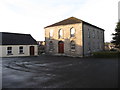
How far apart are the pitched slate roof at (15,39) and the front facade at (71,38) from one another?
503cm

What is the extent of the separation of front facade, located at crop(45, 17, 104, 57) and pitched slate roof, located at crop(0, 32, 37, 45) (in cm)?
503

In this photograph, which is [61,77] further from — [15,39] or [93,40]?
[15,39]

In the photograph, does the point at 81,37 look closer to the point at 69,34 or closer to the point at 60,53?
the point at 69,34

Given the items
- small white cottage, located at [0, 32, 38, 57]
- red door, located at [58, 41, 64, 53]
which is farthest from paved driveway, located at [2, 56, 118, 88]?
red door, located at [58, 41, 64, 53]

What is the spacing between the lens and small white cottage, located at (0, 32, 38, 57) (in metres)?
28.5

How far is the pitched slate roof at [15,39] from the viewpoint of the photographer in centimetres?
2923

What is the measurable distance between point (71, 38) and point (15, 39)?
14.1 m

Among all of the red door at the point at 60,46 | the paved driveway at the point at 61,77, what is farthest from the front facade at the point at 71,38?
the paved driveway at the point at 61,77

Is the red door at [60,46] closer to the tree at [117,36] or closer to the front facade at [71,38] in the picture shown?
the front facade at [71,38]

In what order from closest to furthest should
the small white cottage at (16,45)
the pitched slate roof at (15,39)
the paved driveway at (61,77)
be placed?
the paved driveway at (61,77) → the small white cottage at (16,45) → the pitched slate roof at (15,39)

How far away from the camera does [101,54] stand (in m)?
25.2

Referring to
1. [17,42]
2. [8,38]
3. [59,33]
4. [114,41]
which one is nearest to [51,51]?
[59,33]

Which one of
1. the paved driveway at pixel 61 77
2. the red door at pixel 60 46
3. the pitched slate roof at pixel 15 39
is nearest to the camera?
the paved driveway at pixel 61 77

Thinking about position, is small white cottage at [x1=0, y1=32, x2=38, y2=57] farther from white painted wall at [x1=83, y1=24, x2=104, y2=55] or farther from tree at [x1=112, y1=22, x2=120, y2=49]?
tree at [x1=112, y1=22, x2=120, y2=49]
